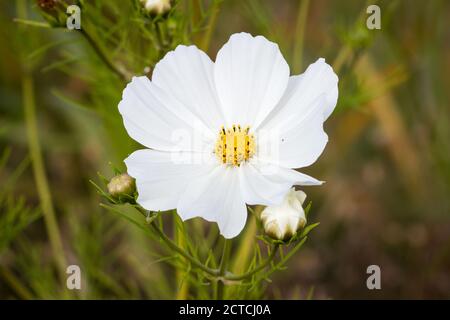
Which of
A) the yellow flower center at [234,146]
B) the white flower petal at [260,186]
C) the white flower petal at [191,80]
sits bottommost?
the white flower petal at [260,186]

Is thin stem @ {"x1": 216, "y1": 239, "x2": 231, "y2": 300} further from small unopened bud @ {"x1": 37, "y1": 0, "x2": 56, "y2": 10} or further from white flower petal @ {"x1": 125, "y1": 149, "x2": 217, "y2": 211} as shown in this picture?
small unopened bud @ {"x1": 37, "y1": 0, "x2": 56, "y2": 10}

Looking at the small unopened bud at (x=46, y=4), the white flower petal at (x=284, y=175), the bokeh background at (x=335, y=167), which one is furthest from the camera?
the bokeh background at (x=335, y=167)

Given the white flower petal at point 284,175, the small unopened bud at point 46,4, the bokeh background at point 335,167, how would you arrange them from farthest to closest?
the bokeh background at point 335,167, the small unopened bud at point 46,4, the white flower petal at point 284,175

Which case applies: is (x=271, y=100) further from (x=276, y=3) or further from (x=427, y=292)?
(x=276, y=3)

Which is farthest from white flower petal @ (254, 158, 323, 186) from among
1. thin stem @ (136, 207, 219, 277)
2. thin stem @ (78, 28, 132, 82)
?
thin stem @ (78, 28, 132, 82)

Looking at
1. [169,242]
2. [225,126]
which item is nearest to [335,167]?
[225,126]

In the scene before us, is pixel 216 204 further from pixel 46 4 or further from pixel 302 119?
pixel 46 4

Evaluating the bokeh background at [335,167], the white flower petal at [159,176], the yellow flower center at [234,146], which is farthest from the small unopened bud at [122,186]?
the bokeh background at [335,167]

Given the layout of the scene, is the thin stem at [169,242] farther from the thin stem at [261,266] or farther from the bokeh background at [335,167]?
the bokeh background at [335,167]
